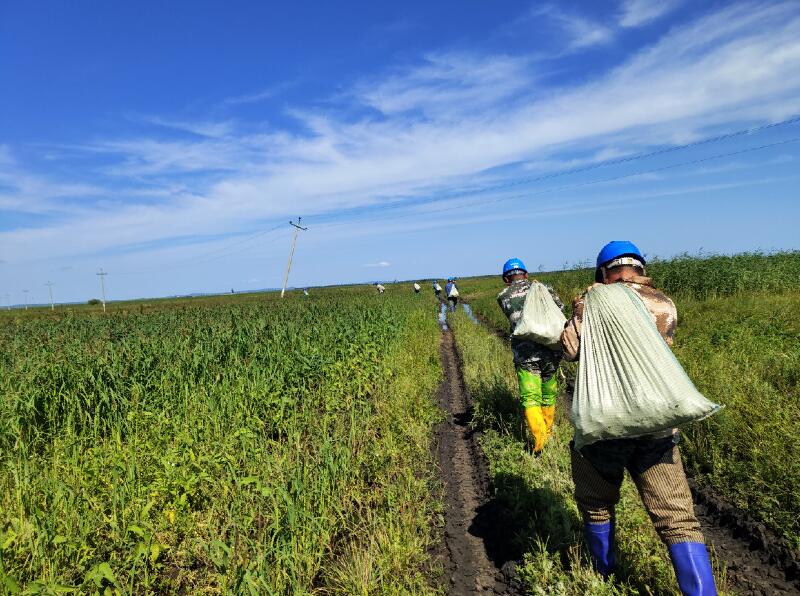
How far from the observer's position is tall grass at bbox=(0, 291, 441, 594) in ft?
10.8

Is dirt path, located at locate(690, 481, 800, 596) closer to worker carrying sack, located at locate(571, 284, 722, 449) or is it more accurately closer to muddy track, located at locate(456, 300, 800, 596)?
muddy track, located at locate(456, 300, 800, 596)

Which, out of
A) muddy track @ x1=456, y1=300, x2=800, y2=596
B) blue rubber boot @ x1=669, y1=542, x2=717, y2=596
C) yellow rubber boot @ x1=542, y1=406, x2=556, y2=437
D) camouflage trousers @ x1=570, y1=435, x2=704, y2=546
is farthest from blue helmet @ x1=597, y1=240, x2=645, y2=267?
yellow rubber boot @ x1=542, y1=406, x2=556, y2=437

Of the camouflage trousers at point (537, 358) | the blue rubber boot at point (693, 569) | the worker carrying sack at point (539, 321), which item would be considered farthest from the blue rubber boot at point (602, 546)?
the camouflage trousers at point (537, 358)

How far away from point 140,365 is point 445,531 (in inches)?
227

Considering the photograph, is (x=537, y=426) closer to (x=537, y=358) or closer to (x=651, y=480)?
(x=537, y=358)

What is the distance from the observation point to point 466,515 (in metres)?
4.48

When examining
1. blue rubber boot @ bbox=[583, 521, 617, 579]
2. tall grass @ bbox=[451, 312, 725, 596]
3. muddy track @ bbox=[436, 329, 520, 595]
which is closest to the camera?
blue rubber boot @ bbox=[583, 521, 617, 579]

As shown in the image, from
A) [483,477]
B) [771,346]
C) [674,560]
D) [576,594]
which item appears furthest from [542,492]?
[771,346]

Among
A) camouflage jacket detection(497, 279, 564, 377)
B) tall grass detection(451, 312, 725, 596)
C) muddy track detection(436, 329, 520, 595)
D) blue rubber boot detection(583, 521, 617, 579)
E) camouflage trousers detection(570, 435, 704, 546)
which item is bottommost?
muddy track detection(436, 329, 520, 595)

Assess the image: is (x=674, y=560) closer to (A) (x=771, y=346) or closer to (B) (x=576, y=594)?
(B) (x=576, y=594)

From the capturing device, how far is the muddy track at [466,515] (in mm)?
3562

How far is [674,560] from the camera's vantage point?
2.62 meters

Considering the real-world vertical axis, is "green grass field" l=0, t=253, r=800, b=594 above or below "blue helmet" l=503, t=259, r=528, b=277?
below

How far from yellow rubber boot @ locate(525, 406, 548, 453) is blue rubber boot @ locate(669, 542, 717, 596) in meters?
2.91
